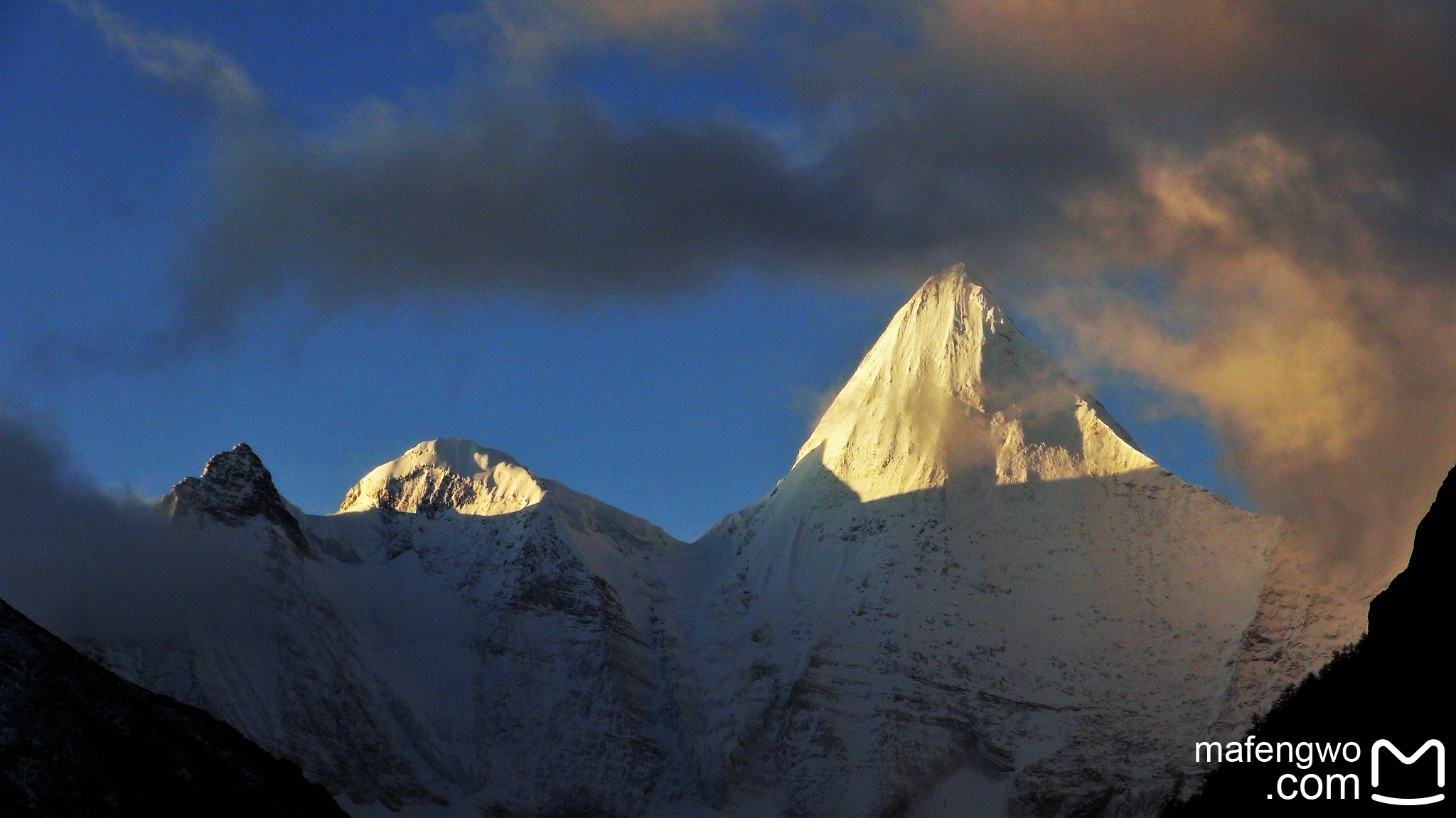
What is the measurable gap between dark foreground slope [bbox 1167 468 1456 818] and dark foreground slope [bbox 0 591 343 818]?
250 ft

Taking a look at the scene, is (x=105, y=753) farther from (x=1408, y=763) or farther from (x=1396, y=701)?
(x=1408, y=763)

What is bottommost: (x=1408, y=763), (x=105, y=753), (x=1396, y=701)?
(x=1408, y=763)

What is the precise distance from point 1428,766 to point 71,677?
Result: 10478 centimetres

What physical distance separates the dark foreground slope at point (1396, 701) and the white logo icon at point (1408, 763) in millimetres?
234

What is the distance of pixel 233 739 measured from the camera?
169875 millimetres

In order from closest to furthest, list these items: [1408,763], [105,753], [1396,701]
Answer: [1408,763] → [1396,701] → [105,753]

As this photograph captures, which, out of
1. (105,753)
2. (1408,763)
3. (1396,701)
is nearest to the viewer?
(1408,763)

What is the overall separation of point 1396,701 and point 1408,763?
24.8 ft

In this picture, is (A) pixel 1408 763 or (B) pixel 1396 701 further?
(B) pixel 1396 701

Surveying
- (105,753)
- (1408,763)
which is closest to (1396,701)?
(1408,763)

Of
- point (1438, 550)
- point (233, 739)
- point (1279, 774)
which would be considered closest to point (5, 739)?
point (233, 739)

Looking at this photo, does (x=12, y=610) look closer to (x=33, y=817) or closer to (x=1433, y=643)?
(x=33, y=817)

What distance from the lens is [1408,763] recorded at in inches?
4195

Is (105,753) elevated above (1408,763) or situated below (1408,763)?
above
